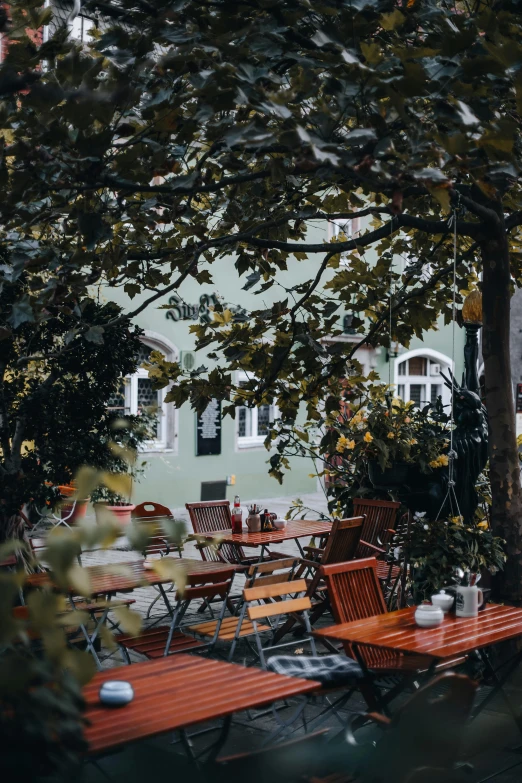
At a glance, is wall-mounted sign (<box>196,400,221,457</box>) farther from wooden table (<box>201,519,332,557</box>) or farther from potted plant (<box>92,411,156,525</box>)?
wooden table (<box>201,519,332,557</box>)

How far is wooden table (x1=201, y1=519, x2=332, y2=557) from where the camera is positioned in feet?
27.1

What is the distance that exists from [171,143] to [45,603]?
4.47 meters

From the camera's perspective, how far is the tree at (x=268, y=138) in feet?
13.2

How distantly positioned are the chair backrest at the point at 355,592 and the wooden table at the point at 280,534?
259cm

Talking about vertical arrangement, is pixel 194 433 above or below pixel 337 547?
above

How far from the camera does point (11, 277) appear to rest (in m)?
5.11

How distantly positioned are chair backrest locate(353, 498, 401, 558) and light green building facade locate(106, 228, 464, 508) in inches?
264

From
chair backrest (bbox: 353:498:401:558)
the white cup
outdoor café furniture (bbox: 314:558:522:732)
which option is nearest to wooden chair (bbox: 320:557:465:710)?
outdoor café furniture (bbox: 314:558:522:732)

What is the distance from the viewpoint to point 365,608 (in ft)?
18.0

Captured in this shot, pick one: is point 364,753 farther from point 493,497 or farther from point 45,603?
point 493,497

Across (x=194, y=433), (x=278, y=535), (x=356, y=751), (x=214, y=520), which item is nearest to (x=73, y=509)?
(x=356, y=751)

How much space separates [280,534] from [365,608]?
3.27 meters

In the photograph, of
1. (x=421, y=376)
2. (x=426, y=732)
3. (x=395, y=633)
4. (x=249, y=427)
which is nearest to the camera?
(x=426, y=732)

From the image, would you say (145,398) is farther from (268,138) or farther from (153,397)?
(268,138)
